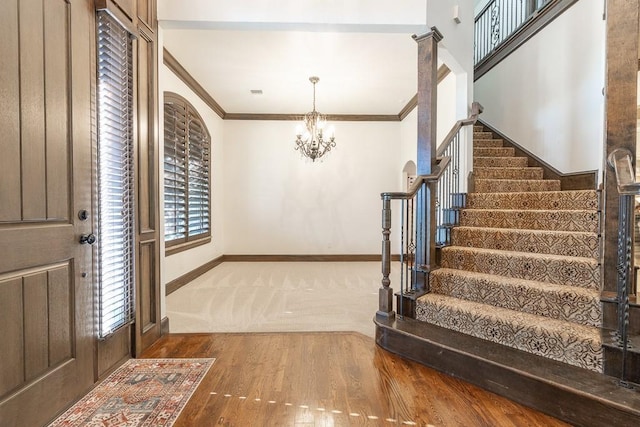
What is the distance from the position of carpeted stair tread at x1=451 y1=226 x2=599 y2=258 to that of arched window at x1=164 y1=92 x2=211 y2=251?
3681 millimetres

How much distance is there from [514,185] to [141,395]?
4.31m

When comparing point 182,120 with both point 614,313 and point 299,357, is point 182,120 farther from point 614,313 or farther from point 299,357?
point 614,313

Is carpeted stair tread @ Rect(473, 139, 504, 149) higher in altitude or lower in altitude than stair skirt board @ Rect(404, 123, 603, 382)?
higher

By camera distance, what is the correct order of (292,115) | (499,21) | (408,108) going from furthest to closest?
(292,115) → (408,108) → (499,21)

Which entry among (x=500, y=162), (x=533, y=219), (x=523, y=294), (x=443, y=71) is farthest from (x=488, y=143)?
(x=523, y=294)

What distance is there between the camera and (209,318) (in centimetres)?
336

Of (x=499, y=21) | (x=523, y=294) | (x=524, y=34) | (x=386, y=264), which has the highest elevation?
(x=499, y=21)

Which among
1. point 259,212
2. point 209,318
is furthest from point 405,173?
point 209,318

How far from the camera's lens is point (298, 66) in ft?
14.2

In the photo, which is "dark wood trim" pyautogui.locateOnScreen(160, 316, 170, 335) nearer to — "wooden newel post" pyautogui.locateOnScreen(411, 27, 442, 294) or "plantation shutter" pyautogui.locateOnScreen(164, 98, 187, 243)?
"plantation shutter" pyautogui.locateOnScreen(164, 98, 187, 243)

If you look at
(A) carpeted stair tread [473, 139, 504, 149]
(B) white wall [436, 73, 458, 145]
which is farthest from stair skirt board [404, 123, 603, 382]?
(A) carpeted stair tread [473, 139, 504, 149]

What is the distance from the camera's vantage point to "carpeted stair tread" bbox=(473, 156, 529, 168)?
175 inches

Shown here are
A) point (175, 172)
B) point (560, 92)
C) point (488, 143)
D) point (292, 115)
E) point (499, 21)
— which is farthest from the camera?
point (292, 115)

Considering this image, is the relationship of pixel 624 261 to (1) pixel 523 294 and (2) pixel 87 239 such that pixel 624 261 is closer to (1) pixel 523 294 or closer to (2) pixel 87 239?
(1) pixel 523 294
